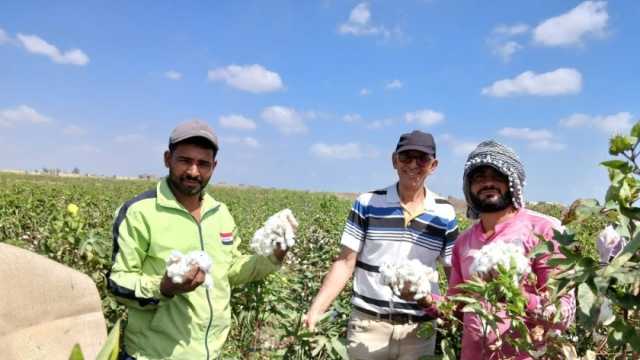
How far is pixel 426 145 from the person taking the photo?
2.26 m

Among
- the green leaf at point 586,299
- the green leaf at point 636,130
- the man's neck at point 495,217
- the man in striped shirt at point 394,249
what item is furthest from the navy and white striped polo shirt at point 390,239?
the green leaf at point 636,130

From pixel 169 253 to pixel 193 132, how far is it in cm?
44

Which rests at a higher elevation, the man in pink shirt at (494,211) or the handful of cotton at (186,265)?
the man in pink shirt at (494,211)

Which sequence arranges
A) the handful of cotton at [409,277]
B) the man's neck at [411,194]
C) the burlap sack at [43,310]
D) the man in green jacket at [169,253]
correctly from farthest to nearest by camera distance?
the man's neck at [411,194], the man in green jacket at [169,253], the handful of cotton at [409,277], the burlap sack at [43,310]

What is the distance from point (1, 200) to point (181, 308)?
683 cm

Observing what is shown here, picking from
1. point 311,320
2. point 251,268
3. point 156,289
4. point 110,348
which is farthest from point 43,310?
point 311,320

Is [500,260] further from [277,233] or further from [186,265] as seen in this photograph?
[186,265]

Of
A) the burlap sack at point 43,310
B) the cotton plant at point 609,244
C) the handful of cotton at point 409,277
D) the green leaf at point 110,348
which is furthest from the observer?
the handful of cotton at point 409,277

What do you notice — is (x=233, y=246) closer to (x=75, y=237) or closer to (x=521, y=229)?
(x=521, y=229)

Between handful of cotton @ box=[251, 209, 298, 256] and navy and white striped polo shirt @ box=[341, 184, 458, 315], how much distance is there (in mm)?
535

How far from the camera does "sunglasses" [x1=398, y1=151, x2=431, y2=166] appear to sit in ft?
7.52

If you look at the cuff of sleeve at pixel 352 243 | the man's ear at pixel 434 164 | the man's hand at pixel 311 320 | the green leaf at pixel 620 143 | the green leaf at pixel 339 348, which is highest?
the man's ear at pixel 434 164

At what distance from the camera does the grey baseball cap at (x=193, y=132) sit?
1.96 m

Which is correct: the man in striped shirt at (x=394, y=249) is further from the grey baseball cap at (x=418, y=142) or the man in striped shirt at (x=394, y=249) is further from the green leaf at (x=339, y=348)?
the green leaf at (x=339, y=348)
